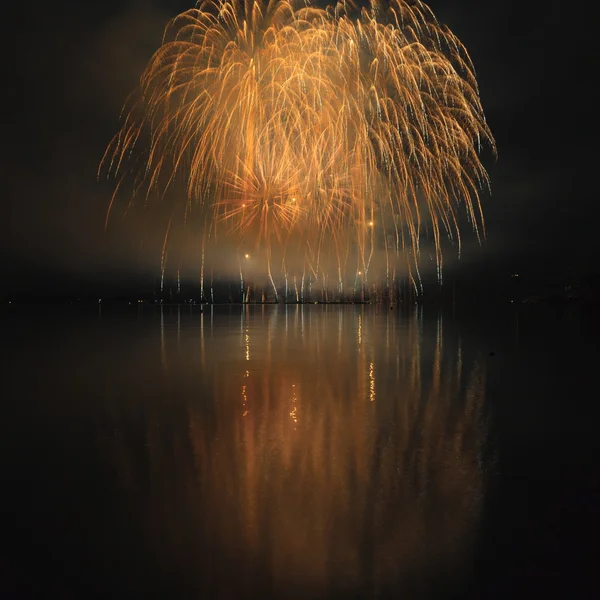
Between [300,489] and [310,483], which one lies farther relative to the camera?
[310,483]

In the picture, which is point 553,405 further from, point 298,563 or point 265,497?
point 298,563

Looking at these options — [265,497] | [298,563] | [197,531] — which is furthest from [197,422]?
[298,563]

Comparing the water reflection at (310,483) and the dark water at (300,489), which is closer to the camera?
the dark water at (300,489)

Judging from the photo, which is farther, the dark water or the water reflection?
the water reflection
